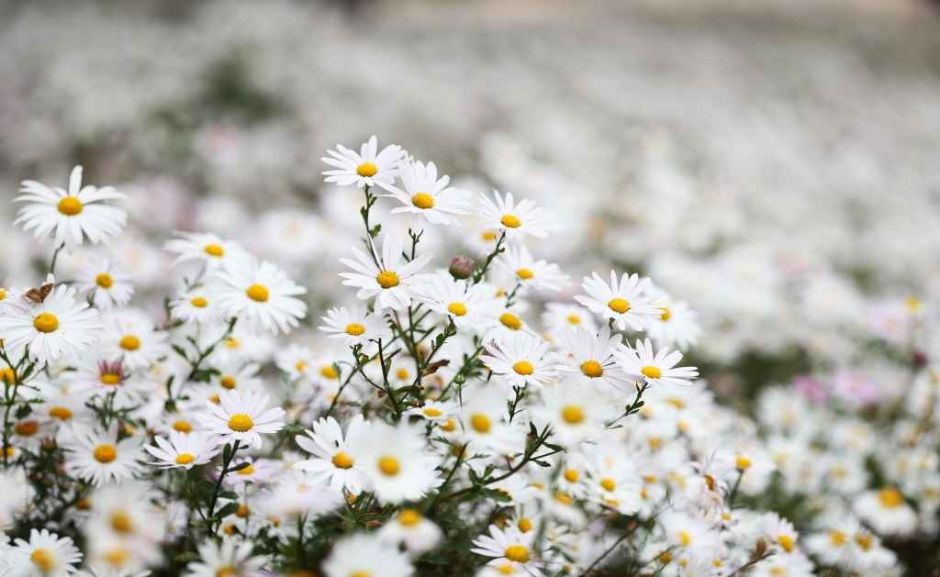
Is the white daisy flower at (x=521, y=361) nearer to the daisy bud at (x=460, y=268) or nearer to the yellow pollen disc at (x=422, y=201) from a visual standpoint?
the daisy bud at (x=460, y=268)

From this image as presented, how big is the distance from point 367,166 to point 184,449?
53cm

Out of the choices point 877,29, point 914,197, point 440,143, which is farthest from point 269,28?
point 877,29

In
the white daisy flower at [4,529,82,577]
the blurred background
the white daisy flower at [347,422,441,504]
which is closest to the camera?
the white daisy flower at [347,422,441,504]

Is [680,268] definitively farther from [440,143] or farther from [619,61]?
[619,61]

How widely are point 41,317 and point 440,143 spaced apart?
11.1ft

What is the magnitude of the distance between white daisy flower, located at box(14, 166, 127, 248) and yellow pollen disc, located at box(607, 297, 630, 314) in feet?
2.76

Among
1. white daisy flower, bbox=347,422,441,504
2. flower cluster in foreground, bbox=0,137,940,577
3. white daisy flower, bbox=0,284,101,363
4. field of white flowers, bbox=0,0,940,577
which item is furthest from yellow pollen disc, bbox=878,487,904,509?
white daisy flower, bbox=0,284,101,363

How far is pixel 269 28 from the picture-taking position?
5.29 metres

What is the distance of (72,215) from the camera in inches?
55.0

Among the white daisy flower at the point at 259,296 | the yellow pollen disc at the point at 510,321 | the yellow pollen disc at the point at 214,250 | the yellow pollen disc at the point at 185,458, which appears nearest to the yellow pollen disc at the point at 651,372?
the yellow pollen disc at the point at 510,321

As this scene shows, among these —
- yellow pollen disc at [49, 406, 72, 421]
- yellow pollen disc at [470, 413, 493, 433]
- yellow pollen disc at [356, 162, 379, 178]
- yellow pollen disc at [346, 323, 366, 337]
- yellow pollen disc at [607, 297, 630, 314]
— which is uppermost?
yellow pollen disc at [356, 162, 379, 178]

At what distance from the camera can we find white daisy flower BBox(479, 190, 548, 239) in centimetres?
130

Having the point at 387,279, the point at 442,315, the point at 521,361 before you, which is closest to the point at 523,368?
the point at 521,361

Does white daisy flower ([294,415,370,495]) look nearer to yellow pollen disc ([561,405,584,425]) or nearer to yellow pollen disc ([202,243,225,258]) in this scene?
yellow pollen disc ([561,405,584,425])
